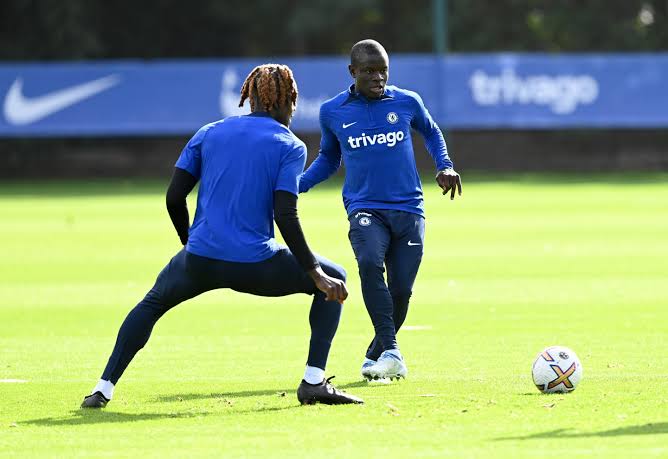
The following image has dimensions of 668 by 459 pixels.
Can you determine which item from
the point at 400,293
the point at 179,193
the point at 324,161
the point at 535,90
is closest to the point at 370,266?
the point at 400,293

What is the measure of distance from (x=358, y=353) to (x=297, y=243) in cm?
294

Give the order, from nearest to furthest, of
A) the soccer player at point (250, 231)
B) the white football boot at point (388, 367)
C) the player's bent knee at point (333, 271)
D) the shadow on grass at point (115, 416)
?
the shadow on grass at point (115, 416)
the soccer player at point (250, 231)
the player's bent knee at point (333, 271)
the white football boot at point (388, 367)

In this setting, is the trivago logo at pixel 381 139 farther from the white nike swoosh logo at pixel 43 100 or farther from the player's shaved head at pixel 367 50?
the white nike swoosh logo at pixel 43 100

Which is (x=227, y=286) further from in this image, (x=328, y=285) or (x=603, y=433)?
(x=603, y=433)

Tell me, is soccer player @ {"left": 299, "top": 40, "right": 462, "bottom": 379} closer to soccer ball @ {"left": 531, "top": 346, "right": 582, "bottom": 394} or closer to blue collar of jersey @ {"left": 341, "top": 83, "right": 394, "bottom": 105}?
blue collar of jersey @ {"left": 341, "top": 83, "right": 394, "bottom": 105}

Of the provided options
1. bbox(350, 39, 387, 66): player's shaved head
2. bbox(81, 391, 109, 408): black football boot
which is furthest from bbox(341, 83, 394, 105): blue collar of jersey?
bbox(81, 391, 109, 408): black football boot

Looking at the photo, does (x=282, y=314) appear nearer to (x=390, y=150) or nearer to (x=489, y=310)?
(x=489, y=310)

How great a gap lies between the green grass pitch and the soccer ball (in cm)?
12

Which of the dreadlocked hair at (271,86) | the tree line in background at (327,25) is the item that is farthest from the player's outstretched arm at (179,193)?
the tree line in background at (327,25)

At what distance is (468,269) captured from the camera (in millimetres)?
16859

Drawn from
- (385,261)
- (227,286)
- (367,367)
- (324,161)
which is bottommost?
(367,367)

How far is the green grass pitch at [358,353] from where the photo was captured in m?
7.16

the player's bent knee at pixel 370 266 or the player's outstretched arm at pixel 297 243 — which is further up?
the player's outstretched arm at pixel 297 243

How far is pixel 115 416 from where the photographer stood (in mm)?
8008
